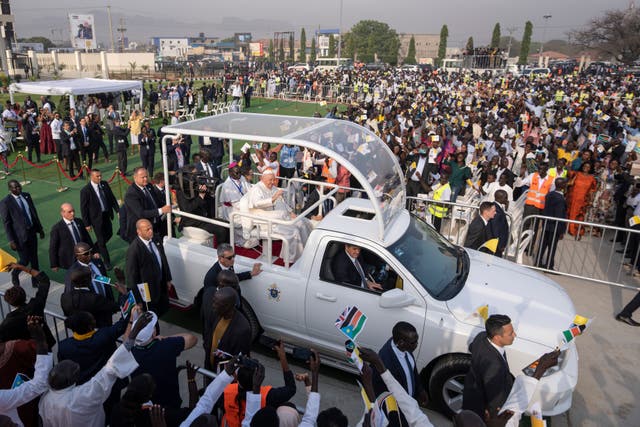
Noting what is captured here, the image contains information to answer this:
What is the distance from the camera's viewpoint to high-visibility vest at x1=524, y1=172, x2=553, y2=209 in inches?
324

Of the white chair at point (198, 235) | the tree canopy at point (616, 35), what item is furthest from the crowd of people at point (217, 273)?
the tree canopy at point (616, 35)

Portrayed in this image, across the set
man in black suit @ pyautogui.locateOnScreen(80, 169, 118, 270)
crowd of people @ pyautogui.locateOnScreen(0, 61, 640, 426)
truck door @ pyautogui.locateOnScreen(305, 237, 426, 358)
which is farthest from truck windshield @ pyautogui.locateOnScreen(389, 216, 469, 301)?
man in black suit @ pyautogui.locateOnScreen(80, 169, 118, 270)

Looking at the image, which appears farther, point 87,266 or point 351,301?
point 87,266

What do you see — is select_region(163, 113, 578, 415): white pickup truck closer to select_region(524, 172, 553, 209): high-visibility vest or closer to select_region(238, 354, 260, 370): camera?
select_region(238, 354, 260, 370): camera

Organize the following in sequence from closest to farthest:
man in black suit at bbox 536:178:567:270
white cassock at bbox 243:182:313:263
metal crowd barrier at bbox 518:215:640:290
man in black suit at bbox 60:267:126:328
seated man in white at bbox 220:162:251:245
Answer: man in black suit at bbox 60:267:126:328 < white cassock at bbox 243:182:313:263 < seated man in white at bbox 220:162:251:245 < metal crowd barrier at bbox 518:215:640:290 < man in black suit at bbox 536:178:567:270

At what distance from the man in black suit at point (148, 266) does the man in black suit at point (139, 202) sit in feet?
4.38

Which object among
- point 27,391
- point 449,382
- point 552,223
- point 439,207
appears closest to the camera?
point 27,391

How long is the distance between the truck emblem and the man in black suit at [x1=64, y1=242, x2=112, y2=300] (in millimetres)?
1954

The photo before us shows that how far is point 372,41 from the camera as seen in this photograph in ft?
343

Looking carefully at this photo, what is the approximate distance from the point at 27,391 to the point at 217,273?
6.69 feet

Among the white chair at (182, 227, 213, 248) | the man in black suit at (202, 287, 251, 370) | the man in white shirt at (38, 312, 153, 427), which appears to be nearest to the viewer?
the man in white shirt at (38, 312, 153, 427)

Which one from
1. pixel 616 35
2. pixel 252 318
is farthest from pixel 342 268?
pixel 616 35

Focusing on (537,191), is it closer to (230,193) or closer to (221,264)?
(230,193)

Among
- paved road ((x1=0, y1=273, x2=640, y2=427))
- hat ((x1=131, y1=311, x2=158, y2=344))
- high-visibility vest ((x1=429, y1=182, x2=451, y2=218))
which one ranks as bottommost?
paved road ((x1=0, y1=273, x2=640, y2=427))
